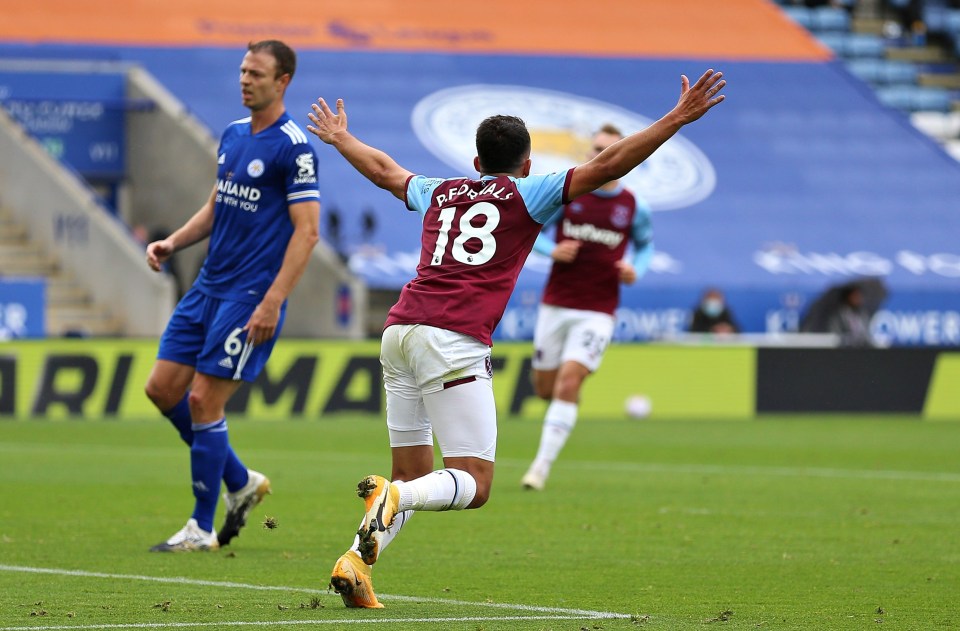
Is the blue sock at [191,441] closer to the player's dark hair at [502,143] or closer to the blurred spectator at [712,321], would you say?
the player's dark hair at [502,143]

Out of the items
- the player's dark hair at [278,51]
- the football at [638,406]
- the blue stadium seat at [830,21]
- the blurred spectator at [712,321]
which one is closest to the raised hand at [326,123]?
the player's dark hair at [278,51]

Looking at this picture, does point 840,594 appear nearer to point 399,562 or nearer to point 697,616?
point 697,616

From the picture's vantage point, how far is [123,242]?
25.2 meters

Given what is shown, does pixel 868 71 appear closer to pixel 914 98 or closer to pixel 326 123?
pixel 914 98

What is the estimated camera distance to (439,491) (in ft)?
21.1

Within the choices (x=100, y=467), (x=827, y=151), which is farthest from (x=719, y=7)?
(x=100, y=467)

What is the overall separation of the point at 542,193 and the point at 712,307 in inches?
770

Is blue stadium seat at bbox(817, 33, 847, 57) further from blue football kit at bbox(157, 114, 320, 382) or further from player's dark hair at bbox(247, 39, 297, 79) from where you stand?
blue football kit at bbox(157, 114, 320, 382)

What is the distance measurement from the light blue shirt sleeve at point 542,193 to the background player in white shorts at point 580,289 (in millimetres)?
5785

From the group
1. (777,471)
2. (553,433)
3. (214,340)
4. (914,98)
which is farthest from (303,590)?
(914,98)

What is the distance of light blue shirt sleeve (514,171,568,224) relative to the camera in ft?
21.9

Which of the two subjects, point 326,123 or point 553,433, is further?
point 553,433

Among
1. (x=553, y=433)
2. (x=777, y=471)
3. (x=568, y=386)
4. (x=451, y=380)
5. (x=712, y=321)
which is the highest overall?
(x=451, y=380)

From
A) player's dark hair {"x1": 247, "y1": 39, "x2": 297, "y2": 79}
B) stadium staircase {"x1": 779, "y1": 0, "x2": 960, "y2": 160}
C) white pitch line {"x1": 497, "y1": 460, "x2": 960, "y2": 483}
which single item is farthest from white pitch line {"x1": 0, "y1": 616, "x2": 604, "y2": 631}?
stadium staircase {"x1": 779, "y1": 0, "x2": 960, "y2": 160}
